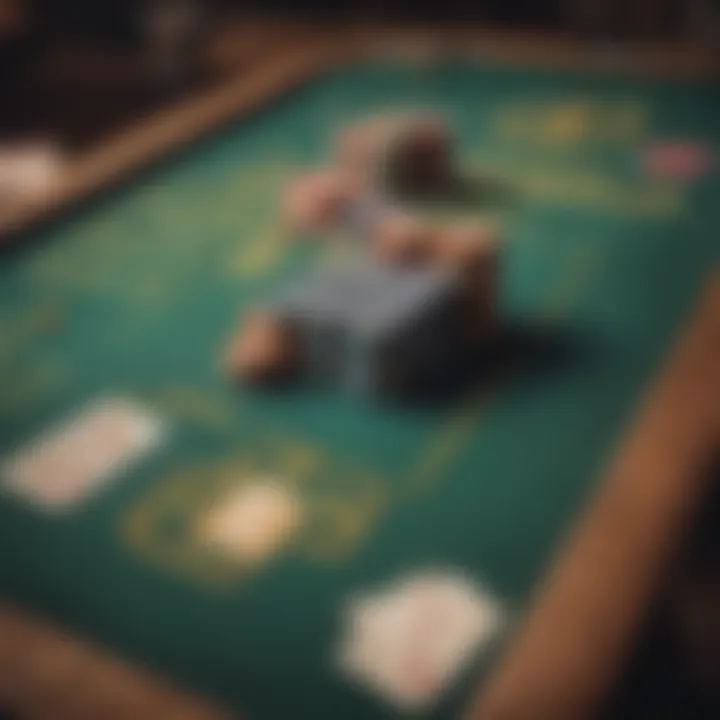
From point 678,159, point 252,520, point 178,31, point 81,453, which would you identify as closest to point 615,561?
point 252,520

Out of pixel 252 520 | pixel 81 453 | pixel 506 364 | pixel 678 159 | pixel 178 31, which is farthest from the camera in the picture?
pixel 178 31

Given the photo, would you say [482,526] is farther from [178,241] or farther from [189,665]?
[178,241]

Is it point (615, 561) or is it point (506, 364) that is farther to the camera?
point (506, 364)

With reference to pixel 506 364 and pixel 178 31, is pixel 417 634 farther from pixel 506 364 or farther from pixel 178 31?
pixel 178 31

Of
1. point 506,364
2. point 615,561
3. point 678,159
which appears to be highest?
point 678,159

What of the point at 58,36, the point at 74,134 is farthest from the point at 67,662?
the point at 58,36

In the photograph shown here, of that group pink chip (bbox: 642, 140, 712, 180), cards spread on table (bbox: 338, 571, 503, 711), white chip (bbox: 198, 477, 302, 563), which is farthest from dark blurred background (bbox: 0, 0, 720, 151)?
cards spread on table (bbox: 338, 571, 503, 711)

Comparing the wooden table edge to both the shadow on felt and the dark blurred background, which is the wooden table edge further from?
the dark blurred background

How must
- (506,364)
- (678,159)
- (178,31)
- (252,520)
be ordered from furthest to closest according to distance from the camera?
(178,31) → (678,159) → (506,364) → (252,520)
